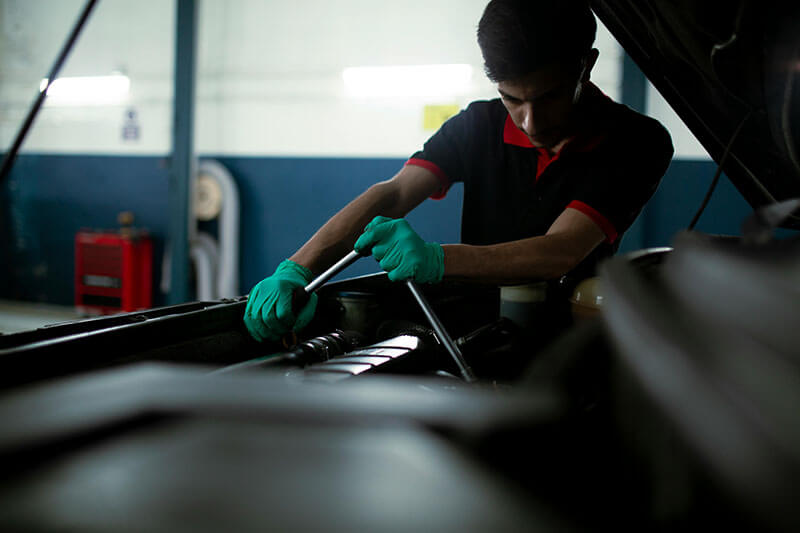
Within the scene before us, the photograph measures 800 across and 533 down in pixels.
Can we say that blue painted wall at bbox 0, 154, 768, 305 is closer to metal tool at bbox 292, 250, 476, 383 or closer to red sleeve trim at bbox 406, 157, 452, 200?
red sleeve trim at bbox 406, 157, 452, 200

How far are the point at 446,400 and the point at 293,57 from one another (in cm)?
341

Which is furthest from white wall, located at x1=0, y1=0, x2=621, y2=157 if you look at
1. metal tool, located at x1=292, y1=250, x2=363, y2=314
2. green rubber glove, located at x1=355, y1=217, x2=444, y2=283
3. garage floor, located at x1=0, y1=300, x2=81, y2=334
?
metal tool, located at x1=292, y1=250, x2=363, y2=314

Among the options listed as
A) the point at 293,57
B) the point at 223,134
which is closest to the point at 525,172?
Result: the point at 293,57

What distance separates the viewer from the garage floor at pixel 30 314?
3658 mm

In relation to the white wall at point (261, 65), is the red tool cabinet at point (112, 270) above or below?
below

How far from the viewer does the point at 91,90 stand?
3803 millimetres

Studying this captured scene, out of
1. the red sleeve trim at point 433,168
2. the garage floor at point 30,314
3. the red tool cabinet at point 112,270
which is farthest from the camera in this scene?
the garage floor at point 30,314

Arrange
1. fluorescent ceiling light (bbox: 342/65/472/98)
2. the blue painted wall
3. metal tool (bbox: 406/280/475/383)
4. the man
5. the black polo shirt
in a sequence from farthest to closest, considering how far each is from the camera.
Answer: fluorescent ceiling light (bbox: 342/65/472/98) → the blue painted wall → the black polo shirt → the man → metal tool (bbox: 406/280/475/383)

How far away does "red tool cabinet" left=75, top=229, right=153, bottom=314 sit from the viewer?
3432 millimetres

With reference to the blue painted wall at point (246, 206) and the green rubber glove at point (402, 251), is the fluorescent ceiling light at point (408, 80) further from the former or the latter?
the green rubber glove at point (402, 251)

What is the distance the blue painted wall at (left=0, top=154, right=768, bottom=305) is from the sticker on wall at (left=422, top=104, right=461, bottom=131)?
25 cm

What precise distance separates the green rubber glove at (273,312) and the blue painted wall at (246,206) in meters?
2.23

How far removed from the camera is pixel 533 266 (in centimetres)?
103

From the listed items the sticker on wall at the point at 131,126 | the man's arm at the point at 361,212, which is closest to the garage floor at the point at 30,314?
the sticker on wall at the point at 131,126
